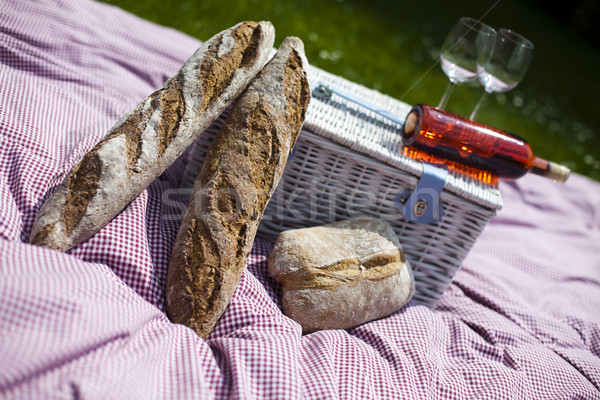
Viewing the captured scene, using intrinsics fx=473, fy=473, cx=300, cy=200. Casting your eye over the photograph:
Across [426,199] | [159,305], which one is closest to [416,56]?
[426,199]

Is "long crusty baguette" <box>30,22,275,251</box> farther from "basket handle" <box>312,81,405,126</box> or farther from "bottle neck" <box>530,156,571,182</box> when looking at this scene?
"bottle neck" <box>530,156,571,182</box>

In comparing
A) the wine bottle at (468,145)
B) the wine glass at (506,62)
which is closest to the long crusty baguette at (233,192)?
the wine bottle at (468,145)

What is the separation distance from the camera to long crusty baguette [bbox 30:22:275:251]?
1079mm

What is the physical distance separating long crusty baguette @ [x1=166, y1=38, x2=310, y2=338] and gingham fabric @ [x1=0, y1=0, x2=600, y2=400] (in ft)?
0.22

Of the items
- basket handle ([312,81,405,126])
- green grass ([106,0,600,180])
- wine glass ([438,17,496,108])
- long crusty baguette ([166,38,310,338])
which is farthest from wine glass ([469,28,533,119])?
green grass ([106,0,600,180])

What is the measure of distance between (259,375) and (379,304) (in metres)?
0.48

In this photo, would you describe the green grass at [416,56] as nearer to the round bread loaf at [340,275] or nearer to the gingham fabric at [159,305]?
the gingham fabric at [159,305]

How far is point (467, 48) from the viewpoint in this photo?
1.64 metres

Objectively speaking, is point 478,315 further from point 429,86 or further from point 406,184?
point 429,86

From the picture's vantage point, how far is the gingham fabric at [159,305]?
868mm

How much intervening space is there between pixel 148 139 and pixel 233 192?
247mm

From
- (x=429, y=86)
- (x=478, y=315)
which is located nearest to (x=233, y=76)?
(x=478, y=315)

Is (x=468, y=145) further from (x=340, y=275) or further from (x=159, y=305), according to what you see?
(x=159, y=305)

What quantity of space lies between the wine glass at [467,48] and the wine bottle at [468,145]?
213mm
